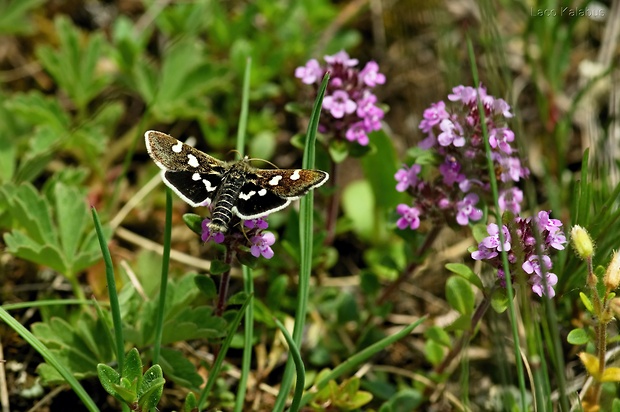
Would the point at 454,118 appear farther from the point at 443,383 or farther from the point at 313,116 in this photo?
the point at 443,383

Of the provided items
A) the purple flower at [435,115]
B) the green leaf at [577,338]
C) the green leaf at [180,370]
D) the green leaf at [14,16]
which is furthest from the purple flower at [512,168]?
the green leaf at [14,16]

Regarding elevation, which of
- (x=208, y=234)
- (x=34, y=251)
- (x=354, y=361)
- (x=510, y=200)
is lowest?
(x=354, y=361)

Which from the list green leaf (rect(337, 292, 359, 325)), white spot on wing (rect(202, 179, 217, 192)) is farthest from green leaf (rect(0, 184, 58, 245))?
green leaf (rect(337, 292, 359, 325))

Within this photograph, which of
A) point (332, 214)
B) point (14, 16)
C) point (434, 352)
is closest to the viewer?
point (434, 352)

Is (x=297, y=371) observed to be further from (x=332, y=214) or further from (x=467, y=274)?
(x=332, y=214)

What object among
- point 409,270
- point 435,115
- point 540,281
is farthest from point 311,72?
point 540,281

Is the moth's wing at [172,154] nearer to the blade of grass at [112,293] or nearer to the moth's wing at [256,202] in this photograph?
the moth's wing at [256,202]

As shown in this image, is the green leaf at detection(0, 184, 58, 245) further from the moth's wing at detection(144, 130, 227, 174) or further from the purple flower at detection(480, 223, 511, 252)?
the purple flower at detection(480, 223, 511, 252)
